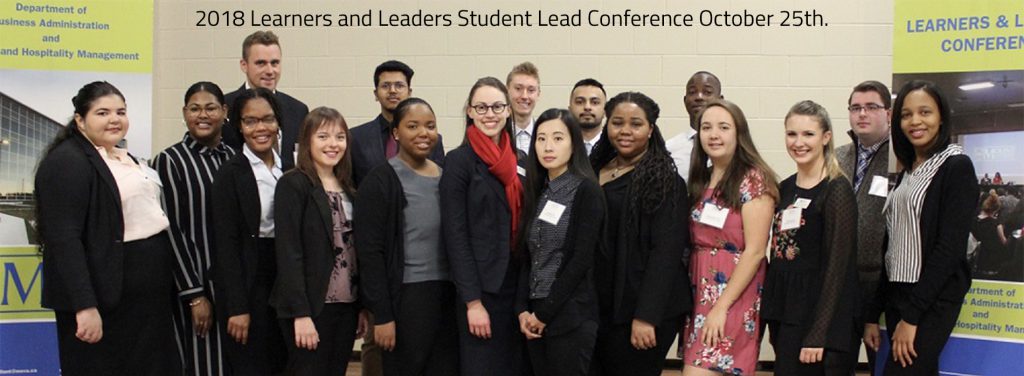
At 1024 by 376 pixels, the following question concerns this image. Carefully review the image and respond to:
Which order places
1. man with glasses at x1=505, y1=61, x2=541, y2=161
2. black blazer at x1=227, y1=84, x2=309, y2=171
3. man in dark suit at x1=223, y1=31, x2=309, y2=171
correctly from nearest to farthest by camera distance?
black blazer at x1=227, y1=84, x2=309, y2=171
man in dark suit at x1=223, y1=31, x2=309, y2=171
man with glasses at x1=505, y1=61, x2=541, y2=161

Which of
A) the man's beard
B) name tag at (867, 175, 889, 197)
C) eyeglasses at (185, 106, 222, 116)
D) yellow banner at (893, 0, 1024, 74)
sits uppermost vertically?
yellow banner at (893, 0, 1024, 74)

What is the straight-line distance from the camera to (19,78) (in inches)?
174

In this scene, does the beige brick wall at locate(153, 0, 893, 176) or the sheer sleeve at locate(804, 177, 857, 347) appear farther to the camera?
the beige brick wall at locate(153, 0, 893, 176)

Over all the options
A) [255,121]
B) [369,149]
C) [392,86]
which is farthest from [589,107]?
[255,121]

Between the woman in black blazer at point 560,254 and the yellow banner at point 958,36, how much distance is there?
1395mm

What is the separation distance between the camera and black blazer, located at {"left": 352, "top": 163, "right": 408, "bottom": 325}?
143 inches

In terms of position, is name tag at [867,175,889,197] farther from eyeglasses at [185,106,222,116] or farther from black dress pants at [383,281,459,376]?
eyeglasses at [185,106,222,116]

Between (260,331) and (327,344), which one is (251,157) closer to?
(260,331)

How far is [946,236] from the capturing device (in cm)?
347

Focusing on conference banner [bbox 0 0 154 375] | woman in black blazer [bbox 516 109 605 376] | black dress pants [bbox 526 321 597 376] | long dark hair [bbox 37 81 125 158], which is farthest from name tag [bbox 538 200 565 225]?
conference banner [bbox 0 0 154 375]

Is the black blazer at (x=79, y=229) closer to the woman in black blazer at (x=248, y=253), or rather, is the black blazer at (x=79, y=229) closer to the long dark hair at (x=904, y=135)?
the woman in black blazer at (x=248, y=253)

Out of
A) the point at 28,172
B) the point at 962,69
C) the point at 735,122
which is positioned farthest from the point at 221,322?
the point at 962,69

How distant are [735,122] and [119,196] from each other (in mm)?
2331

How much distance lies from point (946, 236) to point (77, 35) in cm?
379
